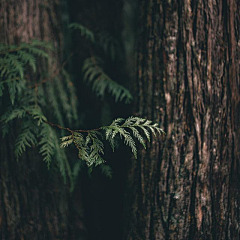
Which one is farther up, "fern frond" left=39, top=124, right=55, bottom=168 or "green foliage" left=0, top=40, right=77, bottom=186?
"green foliage" left=0, top=40, right=77, bottom=186

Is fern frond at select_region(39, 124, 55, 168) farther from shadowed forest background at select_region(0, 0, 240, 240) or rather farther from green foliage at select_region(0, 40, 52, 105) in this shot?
green foliage at select_region(0, 40, 52, 105)

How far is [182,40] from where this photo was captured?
1.78 meters

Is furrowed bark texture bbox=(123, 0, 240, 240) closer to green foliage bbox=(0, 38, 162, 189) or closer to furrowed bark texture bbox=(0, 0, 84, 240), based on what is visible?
green foliage bbox=(0, 38, 162, 189)

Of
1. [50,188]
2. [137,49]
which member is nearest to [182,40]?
[137,49]

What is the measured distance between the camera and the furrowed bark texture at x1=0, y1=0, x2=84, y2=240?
2018 mm

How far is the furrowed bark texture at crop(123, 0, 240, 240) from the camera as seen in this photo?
1.77m

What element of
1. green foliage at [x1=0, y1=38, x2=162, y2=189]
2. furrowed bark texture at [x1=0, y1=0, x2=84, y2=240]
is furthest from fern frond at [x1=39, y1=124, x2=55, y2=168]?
furrowed bark texture at [x1=0, y1=0, x2=84, y2=240]

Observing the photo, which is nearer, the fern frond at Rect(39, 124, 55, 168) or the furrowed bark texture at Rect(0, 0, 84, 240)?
the fern frond at Rect(39, 124, 55, 168)

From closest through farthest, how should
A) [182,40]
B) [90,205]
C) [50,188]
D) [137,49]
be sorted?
1. [182,40]
2. [137,49]
3. [50,188]
4. [90,205]

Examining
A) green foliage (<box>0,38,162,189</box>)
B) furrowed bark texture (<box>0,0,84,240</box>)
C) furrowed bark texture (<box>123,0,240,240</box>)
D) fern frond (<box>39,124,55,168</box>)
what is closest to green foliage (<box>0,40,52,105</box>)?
green foliage (<box>0,38,162,189</box>)

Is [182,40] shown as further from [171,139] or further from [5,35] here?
[5,35]

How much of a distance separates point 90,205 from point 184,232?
0.81m

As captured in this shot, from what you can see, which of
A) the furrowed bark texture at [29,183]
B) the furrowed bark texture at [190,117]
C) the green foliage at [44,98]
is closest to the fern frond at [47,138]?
the green foliage at [44,98]

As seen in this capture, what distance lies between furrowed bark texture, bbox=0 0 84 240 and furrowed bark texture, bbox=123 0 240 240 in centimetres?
66
